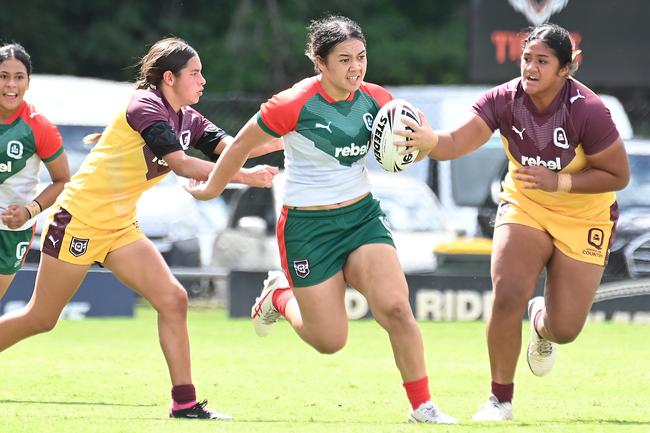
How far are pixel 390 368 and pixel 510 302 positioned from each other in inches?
113

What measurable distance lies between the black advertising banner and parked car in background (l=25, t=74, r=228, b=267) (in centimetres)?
394

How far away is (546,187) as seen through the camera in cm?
719

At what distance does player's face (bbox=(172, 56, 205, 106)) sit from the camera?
24.9 ft

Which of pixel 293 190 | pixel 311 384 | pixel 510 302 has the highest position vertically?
pixel 293 190

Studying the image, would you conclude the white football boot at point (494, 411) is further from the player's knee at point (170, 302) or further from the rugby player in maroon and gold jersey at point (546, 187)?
the player's knee at point (170, 302)

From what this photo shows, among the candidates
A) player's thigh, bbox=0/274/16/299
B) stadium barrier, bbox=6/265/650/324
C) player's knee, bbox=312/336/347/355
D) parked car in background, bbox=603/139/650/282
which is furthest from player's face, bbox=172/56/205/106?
parked car in background, bbox=603/139/650/282

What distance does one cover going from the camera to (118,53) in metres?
27.2

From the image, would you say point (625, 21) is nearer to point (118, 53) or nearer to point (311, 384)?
point (311, 384)

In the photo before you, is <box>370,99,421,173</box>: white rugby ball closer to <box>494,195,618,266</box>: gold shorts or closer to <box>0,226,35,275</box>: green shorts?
<box>494,195,618,266</box>: gold shorts

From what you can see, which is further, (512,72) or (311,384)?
(512,72)

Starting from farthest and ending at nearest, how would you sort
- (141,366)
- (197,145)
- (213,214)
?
(213,214)
(141,366)
(197,145)

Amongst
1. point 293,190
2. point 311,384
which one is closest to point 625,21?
point 311,384

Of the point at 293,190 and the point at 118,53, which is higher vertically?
the point at 293,190

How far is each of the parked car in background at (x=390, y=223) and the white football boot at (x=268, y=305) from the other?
6284 millimetres
